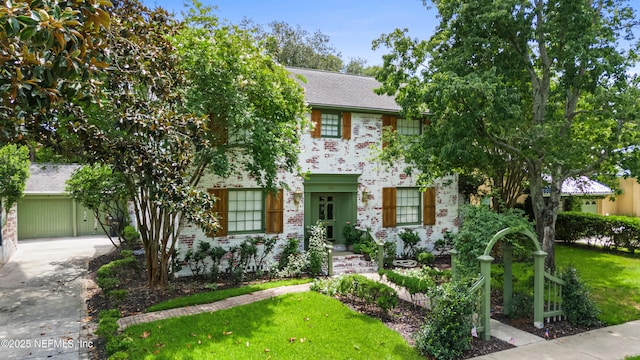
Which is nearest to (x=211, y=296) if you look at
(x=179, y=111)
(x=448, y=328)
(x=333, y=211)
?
(x=179, y=111)

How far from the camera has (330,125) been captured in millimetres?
13859

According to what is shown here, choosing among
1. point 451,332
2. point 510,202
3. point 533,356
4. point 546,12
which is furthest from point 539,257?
point 510,202

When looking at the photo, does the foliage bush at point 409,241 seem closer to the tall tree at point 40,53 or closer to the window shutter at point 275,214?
the window shutter at point 275,214

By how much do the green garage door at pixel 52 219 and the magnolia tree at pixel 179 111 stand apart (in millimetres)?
14652

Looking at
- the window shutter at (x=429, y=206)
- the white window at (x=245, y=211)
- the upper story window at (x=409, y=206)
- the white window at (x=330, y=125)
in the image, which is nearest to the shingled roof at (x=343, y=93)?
the white window at (x=330, y=125)

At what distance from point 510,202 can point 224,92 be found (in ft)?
→ 37.8

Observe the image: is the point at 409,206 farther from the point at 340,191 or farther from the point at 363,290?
the point at 363,290

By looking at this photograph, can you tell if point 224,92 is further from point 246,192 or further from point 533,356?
point 533,356

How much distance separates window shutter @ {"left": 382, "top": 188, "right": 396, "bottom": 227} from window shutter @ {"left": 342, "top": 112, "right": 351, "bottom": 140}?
2.47 meters

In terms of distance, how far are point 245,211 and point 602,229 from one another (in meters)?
15.8

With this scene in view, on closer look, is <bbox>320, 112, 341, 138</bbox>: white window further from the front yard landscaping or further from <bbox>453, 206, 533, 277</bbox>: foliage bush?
<bbox>453, 206, 533, 277</bbox>: foliage bush

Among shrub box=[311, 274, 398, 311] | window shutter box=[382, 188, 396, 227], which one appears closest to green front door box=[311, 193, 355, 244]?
window shutter box=[382, 188, 396, 227]

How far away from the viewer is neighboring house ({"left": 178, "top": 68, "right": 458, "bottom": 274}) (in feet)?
41.2

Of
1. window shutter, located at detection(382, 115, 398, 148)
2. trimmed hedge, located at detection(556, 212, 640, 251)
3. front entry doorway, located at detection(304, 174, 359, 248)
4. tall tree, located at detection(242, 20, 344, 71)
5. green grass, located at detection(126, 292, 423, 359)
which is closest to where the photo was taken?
green grass, located at detection(126, 292, 423, 359)
